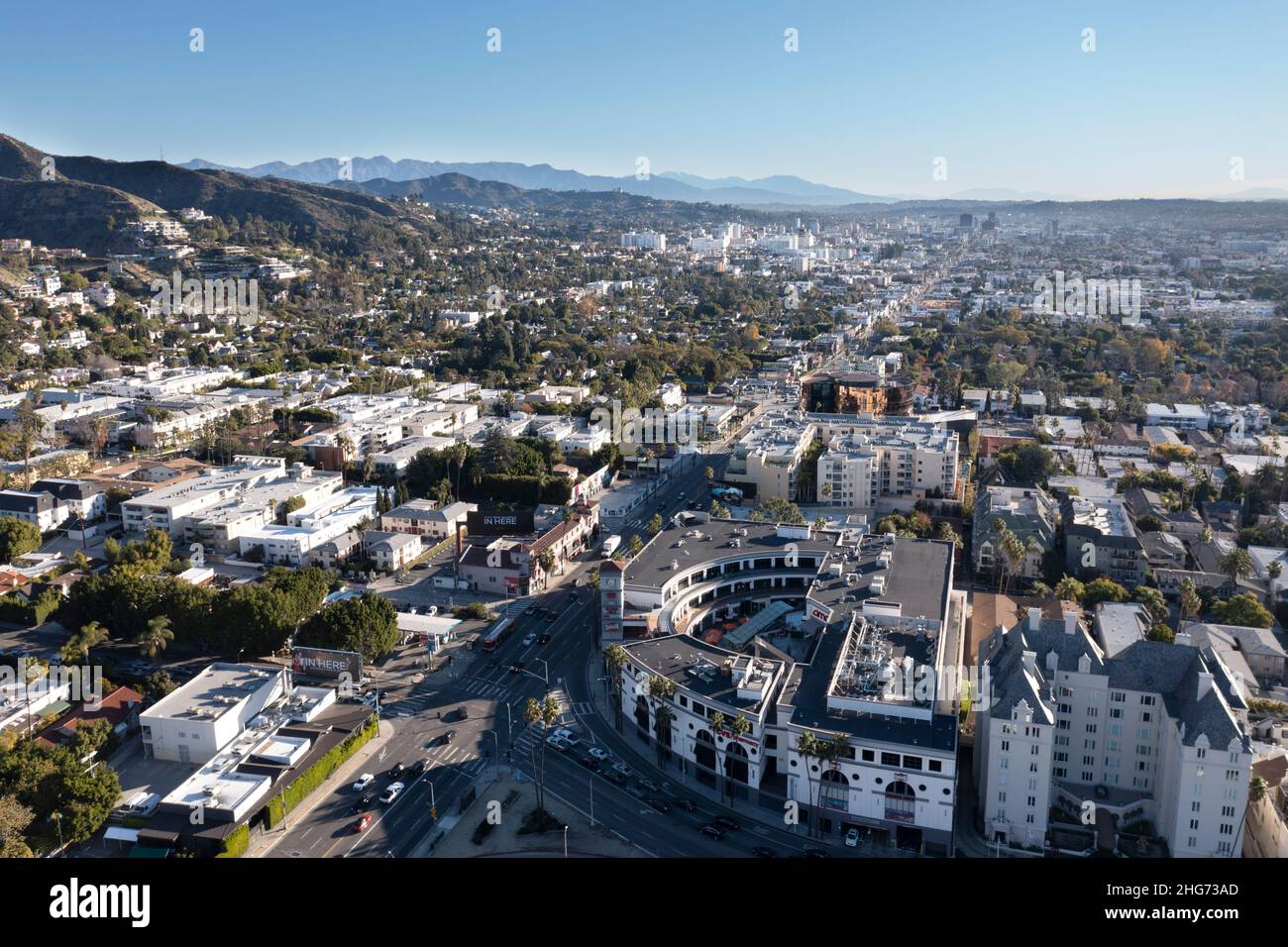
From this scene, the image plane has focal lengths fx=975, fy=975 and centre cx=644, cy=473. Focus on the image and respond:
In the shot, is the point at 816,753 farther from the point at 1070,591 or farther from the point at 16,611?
the point at 16,611

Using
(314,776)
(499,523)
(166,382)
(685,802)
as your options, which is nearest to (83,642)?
(314,776)

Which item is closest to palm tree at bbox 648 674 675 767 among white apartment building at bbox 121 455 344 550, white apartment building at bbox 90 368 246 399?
white apartment building at bbox 121 455 344 550

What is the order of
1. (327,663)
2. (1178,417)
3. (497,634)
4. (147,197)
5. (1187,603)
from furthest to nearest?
(147,197) < (1178,417) < (497,634) < (1187,603) < (327,663)

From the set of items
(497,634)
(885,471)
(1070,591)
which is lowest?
(497,634)

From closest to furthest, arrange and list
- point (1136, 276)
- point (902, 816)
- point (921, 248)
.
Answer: point (902, 816)
point (1136, 276)
point (921, 248)
